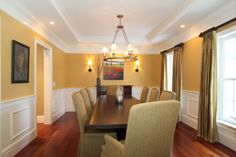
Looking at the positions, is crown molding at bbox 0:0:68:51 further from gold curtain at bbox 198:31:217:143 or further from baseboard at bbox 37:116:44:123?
gold curtain at bbox 198:31:217:143

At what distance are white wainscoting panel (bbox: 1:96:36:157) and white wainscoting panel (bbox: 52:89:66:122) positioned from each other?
1398mm

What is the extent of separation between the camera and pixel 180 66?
4.44 meters

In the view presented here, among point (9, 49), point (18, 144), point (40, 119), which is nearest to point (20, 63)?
point (9, 49)

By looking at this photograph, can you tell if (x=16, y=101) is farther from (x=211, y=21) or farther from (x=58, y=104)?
(x=211, y=21)

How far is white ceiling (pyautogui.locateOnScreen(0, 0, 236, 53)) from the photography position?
2.82 m

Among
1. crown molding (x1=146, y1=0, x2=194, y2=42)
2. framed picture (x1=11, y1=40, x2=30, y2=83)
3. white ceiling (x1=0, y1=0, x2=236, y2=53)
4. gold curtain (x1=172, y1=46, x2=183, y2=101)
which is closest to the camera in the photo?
framed picture (x1=11, y1=40, x2=30, y2=83)

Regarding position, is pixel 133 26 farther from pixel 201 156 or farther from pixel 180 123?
pixel 201 156

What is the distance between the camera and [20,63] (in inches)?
112

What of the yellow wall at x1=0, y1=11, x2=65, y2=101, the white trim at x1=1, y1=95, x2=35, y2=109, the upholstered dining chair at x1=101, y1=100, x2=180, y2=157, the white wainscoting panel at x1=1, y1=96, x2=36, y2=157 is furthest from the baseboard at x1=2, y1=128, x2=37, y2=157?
the upholstered dining chair at x1=101, y1=100, x2=180, y2=157

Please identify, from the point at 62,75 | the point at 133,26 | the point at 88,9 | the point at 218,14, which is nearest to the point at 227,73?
the point at 218,14

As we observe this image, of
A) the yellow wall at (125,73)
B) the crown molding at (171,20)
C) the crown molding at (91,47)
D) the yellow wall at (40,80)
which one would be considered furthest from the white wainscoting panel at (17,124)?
the crown molding at (171,20)

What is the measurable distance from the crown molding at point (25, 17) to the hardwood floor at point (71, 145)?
220 centimetres

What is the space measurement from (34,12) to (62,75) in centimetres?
294

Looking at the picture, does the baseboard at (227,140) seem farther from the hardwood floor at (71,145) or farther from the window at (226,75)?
the window at (226,75)
